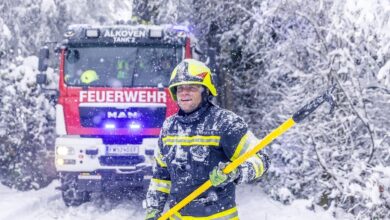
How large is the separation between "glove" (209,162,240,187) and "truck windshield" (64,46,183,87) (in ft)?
16.5

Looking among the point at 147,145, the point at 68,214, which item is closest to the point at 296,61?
the point at 147,145

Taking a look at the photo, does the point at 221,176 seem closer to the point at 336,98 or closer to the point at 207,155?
the point at 207,155

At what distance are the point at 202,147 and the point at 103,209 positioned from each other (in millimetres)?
5368

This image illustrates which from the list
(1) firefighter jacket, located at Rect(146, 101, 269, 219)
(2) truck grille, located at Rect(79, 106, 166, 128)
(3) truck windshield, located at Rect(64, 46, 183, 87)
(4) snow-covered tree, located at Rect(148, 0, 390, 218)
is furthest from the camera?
(3) truck windshield, located at Rect(64, 46, 183, 87)

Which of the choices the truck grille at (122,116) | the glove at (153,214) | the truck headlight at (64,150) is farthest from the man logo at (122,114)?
the glove at (153,214)

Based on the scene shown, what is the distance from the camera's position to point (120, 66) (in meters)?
8.10

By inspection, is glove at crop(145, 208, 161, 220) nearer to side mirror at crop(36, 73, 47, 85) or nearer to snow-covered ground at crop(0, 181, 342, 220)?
snow-covered ground at crop(0, 181, 342, 220)

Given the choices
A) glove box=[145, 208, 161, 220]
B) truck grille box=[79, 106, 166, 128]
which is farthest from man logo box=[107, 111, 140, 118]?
glove box=[145, 208, 161, 220]

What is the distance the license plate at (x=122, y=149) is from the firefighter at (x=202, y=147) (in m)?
4.45

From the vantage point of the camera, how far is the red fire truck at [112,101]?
7754mm

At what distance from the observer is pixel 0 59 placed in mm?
10883

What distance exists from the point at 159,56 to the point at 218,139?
510 cm

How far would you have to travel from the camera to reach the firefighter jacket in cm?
315

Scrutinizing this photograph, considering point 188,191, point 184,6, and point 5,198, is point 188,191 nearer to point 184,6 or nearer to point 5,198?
point 5,198
